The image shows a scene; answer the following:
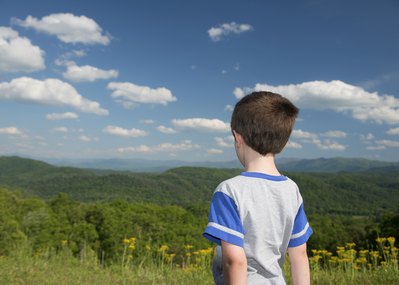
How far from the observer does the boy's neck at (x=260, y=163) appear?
125 centimetres

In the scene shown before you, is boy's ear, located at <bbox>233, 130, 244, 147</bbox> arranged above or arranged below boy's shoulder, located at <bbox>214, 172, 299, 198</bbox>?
above

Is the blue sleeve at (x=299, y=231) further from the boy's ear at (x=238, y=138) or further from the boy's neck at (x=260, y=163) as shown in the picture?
the boy's ear at (x=238, y=138)

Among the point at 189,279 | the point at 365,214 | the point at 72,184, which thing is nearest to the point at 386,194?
the point at 365,214

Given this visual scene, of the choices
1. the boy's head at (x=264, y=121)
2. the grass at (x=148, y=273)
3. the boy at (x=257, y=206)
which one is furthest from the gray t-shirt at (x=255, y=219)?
the grass at (x=148, y=273)

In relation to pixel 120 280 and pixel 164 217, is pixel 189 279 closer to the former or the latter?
pixel 120 280

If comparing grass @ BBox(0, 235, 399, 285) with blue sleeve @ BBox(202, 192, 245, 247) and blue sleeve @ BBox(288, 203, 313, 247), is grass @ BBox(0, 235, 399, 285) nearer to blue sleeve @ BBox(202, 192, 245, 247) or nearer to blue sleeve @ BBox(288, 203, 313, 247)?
blue sleeve @ BBox(288, 203, 313, 247)

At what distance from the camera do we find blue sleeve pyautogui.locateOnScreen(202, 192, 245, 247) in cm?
105

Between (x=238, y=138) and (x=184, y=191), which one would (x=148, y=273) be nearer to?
(x=238, y=138)

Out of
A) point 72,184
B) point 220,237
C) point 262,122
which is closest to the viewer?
point 220,237

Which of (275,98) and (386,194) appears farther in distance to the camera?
(386,194)

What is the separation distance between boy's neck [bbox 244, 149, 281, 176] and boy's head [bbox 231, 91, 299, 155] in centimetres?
3

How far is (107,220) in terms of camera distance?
30.1 meters

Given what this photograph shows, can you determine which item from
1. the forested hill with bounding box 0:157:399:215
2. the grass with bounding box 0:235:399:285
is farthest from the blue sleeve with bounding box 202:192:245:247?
the forested hill with bounding box 0:157:399:215

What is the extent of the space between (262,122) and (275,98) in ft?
0.60
